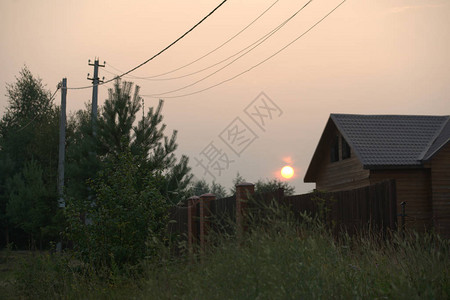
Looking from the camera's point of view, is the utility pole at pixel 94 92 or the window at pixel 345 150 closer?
the utility pole at pixel 94 92

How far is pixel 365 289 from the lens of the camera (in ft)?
15.4

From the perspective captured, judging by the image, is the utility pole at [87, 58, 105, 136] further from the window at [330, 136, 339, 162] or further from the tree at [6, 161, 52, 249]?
the window at [330, 136, 339, 162]

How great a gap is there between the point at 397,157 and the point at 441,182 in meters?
2.00

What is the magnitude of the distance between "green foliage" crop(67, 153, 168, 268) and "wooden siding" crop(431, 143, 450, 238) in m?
15.5

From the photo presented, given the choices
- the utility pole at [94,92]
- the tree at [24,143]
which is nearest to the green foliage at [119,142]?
the utility pole at [94,92]

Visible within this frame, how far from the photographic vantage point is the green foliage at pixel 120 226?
8.98 metres

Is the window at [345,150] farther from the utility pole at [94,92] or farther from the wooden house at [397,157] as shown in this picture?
the utility pole at [94,92]

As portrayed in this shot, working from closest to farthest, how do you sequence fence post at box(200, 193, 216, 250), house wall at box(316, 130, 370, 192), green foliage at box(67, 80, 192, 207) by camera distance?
fence post at box(200, 193, 216, 250) → green foliage at box(67, 80, 192, 207) → house wall at box(316, 130, 370, 192)

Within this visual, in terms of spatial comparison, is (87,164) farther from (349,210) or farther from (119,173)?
(349,210)

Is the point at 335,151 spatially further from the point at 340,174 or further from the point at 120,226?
the point at 120,226

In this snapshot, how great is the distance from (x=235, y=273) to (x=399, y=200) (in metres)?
17.9

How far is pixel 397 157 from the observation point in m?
22.2

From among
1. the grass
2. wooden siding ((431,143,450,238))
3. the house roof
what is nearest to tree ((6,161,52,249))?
the house roof

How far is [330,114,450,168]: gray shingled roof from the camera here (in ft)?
72.5
